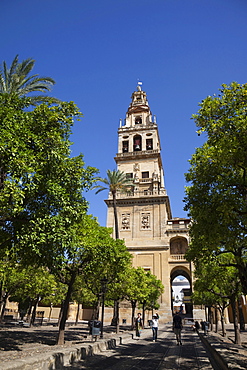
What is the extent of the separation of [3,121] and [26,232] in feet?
11.5

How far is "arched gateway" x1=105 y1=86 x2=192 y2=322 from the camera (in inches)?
1545

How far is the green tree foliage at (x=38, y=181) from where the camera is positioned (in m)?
7.95

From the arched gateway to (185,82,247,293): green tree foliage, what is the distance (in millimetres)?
30335

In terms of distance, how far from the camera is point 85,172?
10664mm

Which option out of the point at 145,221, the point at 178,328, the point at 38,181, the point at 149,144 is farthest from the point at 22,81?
the point at 149,144

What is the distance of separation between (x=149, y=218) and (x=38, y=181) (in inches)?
1359

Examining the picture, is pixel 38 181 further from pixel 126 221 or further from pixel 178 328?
pixel 126 221

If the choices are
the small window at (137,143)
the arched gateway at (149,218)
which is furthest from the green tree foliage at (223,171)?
the small window at (137,143)

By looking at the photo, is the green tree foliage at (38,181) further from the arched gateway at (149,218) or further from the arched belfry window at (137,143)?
the arched belfry window at (137,143)

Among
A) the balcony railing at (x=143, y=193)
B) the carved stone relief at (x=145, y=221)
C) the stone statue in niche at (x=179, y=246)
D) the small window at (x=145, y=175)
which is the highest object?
the small window at (x=145, y=175)

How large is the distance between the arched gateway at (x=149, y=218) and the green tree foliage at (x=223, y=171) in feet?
99.5

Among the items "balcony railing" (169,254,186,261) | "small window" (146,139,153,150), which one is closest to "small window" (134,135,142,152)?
"small window" (146,139,153,150)

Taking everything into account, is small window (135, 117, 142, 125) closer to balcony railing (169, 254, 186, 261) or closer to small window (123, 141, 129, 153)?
small window (123, 141, 129, 153)

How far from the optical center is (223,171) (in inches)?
345
